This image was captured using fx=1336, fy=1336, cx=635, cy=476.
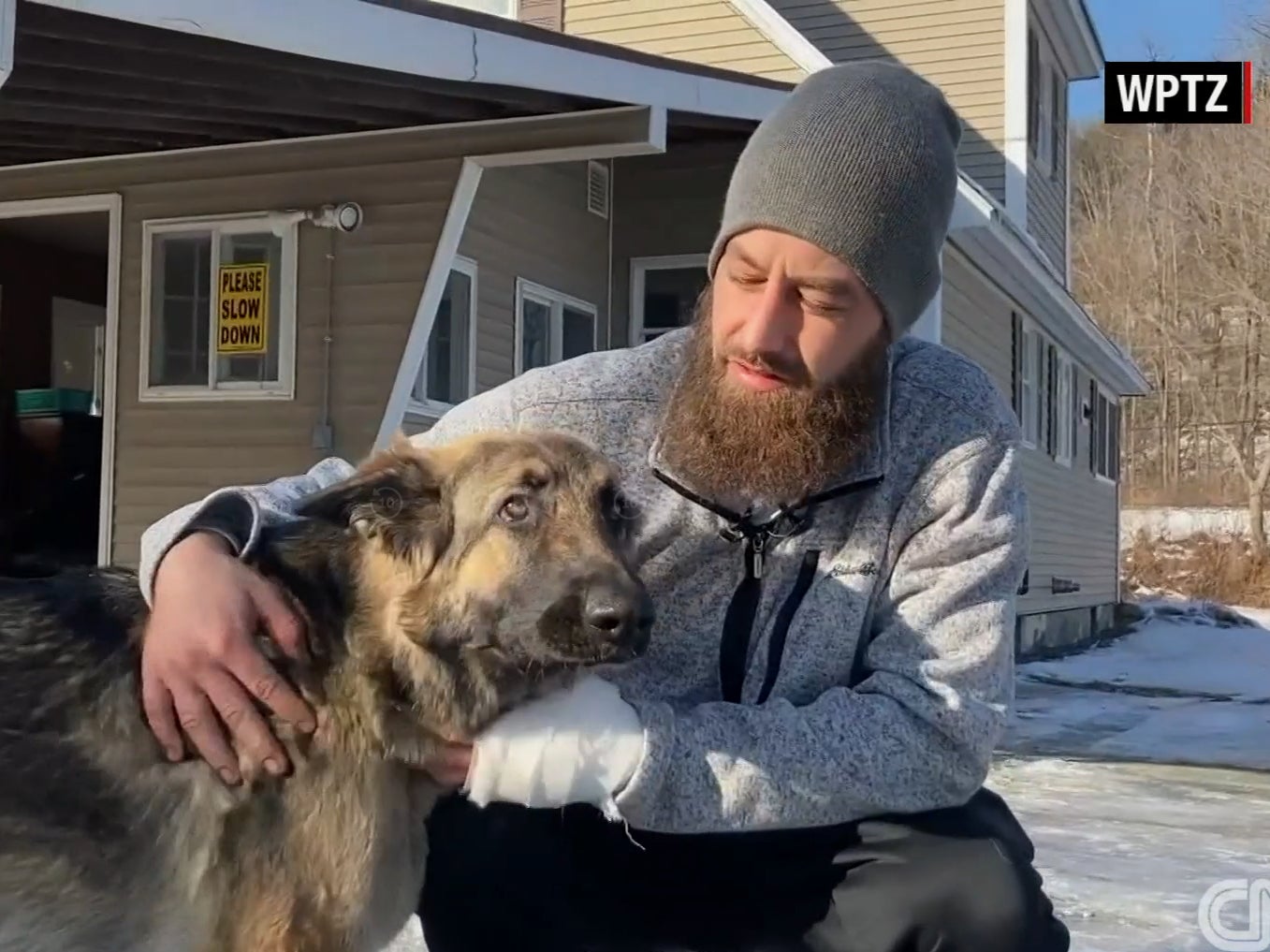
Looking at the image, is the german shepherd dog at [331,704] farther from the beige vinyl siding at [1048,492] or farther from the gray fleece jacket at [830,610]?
the beige vinyl siding at [1048,492]

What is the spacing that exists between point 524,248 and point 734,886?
7339 millimetres

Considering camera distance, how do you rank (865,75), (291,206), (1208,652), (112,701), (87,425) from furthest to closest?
(1208,652)
(87,425)
(291,206)
(865,75)
(112,701)

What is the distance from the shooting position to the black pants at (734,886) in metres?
2.27

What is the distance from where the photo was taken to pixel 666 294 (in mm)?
10445

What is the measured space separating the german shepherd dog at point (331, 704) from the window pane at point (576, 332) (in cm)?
771

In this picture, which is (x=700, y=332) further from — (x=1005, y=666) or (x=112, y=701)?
(x=112, y=701)

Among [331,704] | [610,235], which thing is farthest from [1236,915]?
[610,235]

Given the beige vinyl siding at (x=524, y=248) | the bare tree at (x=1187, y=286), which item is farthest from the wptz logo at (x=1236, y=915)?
the bare tree at (x=1187, y=286)

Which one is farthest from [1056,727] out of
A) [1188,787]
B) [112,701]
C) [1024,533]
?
[112,701]

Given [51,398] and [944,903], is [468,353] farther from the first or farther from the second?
[944,903]

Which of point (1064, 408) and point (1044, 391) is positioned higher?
point (1044, 391)

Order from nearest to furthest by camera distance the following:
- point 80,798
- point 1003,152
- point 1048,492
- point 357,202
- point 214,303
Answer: point 80,798
point 357,202
point 214,303
point 1003,152
point 1048,492

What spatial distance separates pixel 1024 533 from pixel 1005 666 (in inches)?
9.9

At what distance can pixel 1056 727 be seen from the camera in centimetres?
853
